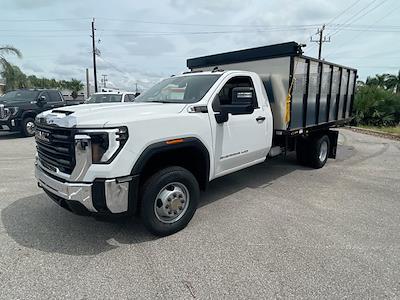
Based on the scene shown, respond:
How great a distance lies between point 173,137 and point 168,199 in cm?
75

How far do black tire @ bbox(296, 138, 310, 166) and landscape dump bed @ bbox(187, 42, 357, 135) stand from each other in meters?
0.56

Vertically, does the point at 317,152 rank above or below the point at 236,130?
below

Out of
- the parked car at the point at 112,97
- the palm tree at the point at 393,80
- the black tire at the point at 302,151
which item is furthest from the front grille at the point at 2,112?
the palm tree at the point at 393,80

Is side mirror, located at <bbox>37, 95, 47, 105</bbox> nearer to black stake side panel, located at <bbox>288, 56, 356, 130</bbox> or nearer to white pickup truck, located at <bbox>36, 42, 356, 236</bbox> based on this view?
white pickup truck, located at <bbox>36, 42, 356, 236</bbox>

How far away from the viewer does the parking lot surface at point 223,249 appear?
2611 mm

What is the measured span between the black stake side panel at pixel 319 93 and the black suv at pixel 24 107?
10.1 m

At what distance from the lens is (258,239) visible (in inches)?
137

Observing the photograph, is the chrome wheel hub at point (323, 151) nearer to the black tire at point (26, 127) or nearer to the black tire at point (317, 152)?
the black tire at point (317, 152)

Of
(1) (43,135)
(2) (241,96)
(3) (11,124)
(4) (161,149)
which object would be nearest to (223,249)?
(4) (161,149)

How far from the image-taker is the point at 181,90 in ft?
14.2

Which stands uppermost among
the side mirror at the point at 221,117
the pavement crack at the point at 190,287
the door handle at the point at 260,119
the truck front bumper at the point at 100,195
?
the side mirror at the point at 221,117

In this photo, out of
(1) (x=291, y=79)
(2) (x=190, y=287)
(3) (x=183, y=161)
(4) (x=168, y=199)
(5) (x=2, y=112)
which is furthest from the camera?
(5) (x=2, y=112)

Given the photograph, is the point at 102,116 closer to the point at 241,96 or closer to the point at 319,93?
the point at 241,96

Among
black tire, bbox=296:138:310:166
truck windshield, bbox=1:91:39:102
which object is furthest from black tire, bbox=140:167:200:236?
truck windshield, bbox=1:91:39:102
